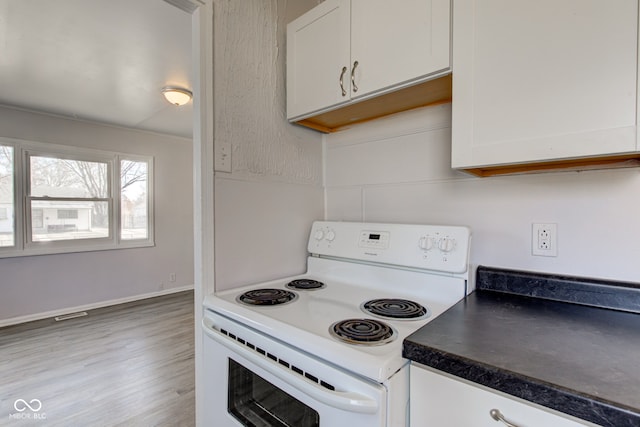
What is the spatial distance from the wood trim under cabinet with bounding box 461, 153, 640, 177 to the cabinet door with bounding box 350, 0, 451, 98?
43 centimetres

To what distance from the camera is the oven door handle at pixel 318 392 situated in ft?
2.12

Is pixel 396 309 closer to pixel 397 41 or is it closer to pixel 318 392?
pixel 318 392

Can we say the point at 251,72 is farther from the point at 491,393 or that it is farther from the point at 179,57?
the point at 491,393

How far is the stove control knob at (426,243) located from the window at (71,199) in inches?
166

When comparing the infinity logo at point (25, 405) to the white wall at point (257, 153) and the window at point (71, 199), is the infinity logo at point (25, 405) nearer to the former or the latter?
the white wall at point (257, 153)

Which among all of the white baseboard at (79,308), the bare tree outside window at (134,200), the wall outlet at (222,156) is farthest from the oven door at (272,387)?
the bare tree outside window at (134,200)

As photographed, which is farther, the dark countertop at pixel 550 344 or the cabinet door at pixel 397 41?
the cabinet door at pixel 397 41

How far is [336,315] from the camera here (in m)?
0.98

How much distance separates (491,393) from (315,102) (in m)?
1.23

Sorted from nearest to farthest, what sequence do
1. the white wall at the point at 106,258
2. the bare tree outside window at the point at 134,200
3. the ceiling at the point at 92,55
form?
1. the ceiling at the point at 92,55
2. the white wall at the point at 106,258
3. the bare tree outside window at the point at 134,200

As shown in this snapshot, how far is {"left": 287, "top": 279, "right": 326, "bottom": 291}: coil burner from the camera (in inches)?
52.2

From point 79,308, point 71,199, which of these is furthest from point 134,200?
point 79,308

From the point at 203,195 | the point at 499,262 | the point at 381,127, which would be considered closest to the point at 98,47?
the point at 203,195

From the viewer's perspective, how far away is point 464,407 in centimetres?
63
